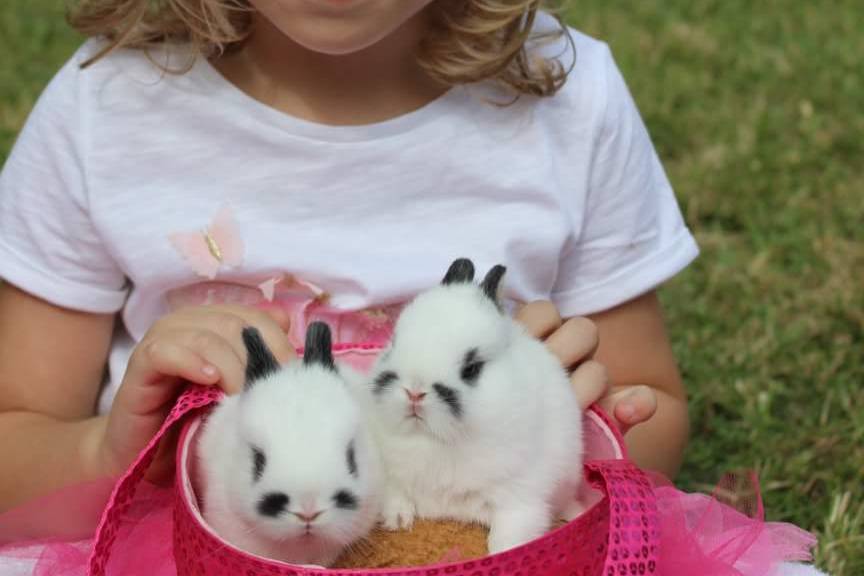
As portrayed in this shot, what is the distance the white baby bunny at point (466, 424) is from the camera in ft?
3.22

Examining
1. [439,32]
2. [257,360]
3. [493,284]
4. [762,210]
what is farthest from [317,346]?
[762,210]

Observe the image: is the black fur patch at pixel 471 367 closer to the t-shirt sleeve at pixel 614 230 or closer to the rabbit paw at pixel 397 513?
the rabbit paw at pixel 397 513

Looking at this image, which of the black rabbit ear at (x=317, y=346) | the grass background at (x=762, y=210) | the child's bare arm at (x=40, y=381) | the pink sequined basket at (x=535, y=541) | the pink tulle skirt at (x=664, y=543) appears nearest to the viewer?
the pink sequined basket at (x=535, y=541)

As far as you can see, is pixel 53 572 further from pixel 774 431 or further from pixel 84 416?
pixel 774 431

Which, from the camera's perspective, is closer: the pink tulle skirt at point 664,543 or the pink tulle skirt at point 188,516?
the pink tulle skirt at point 188,516

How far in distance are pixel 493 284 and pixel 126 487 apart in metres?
0.33

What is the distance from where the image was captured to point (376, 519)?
39.2 inches

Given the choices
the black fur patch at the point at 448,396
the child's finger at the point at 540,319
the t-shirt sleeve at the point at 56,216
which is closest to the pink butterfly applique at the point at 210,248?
the t-shirt sleeve at the point at 56,216

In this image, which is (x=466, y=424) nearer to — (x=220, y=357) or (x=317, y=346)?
(x=317, y=346)

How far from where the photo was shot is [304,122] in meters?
1.49

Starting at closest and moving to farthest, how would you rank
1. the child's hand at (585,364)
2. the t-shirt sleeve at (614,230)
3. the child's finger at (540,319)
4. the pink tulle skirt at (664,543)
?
the pink tulle skirt at (664,543)
the child's hand at (585,364)
the child's finger at (540,319)
the t-shirt sleeve at (614,230)

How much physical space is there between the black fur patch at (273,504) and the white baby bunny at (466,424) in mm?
103

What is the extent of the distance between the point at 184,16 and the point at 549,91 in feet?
1.40

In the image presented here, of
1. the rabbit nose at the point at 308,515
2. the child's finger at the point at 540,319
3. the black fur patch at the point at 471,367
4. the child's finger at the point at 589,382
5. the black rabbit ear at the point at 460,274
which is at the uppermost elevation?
the black rabbit ear at the point at 460,274
